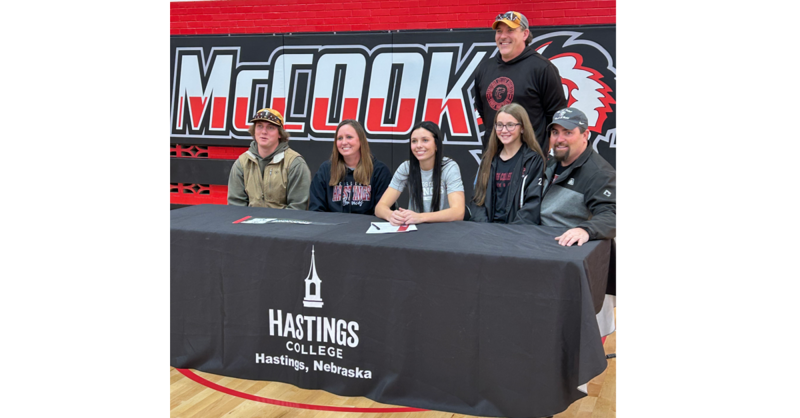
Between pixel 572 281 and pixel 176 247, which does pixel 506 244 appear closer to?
pixel 572 281

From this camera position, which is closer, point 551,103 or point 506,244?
point 506,244

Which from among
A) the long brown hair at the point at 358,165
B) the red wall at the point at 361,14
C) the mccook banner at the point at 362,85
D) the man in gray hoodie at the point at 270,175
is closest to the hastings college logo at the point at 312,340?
the long brown hair at the point at 358,165

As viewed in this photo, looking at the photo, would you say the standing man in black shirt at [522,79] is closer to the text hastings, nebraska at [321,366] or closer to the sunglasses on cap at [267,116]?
the sunglasses on cap at [267,116]

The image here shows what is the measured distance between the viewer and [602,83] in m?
4.64

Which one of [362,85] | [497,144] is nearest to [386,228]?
[497,144]

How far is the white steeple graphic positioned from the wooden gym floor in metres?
0.37

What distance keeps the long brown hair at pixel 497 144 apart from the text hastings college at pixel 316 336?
811 mm

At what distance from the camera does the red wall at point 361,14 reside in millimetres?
4664

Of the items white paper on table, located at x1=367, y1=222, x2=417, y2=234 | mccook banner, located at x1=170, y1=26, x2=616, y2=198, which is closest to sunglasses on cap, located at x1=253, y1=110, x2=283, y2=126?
white paper on table, located at x1=367, y1=222, x2=417, y2=234

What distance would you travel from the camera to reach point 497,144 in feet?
8.58

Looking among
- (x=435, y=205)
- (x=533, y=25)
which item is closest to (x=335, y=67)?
(x=533, y=25)

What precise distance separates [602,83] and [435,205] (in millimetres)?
2585

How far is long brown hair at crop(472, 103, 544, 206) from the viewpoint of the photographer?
251 centimetres

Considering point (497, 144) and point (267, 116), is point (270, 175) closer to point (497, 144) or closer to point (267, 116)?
point (267, 116)
